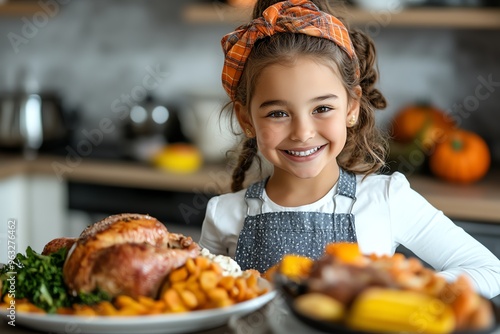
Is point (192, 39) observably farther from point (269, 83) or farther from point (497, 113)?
point (269, 83)

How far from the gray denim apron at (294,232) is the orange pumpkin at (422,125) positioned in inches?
45.6

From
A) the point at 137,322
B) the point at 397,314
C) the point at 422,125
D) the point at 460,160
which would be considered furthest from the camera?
the point at 422,125

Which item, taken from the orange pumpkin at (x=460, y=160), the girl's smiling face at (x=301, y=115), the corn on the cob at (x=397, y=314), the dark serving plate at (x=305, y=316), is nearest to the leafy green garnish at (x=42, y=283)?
the dark serving plate at (x=305, y=316)

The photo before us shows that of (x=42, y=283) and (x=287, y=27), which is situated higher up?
(x=287, y=27)

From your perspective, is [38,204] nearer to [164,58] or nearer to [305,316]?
[164,58]

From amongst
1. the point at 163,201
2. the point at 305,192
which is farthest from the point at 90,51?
the point at 305,192

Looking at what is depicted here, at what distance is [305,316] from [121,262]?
0.89 feet

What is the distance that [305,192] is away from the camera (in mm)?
1477

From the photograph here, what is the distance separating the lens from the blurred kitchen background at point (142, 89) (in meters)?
2.75

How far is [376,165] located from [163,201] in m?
1.37

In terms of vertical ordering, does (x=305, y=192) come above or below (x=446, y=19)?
below

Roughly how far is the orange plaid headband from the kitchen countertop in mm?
845

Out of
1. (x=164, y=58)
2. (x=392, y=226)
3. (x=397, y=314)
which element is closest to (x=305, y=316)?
(x=397, y=314)

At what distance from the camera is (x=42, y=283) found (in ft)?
3.06
